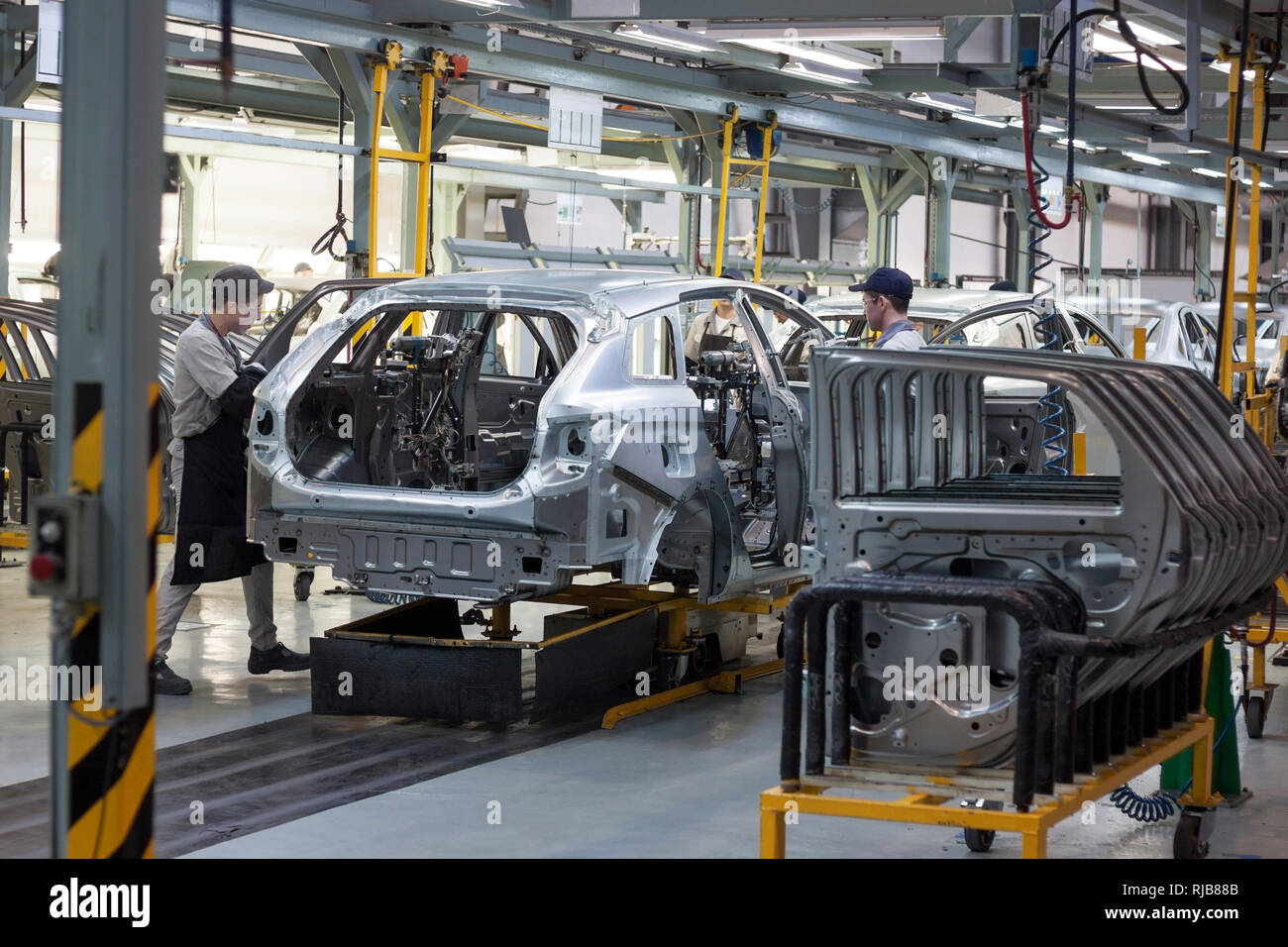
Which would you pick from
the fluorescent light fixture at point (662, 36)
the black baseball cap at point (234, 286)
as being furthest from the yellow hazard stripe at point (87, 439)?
the fluorescent light fixture at point (662, 36)

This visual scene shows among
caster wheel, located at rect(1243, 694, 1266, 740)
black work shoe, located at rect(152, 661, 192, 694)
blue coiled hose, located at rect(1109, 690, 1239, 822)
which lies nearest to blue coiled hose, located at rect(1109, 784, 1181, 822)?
blue coiled hose, located at rect(1109, 690, 1239, 822)

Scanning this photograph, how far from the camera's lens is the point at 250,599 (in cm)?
782

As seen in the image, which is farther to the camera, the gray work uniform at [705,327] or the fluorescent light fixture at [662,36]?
the gray work uniform at [705,327]

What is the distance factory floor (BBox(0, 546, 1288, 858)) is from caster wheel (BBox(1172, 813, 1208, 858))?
5.3 inches

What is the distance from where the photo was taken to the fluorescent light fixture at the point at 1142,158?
18.4 meters

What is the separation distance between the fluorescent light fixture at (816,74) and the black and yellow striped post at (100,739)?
32.7ft

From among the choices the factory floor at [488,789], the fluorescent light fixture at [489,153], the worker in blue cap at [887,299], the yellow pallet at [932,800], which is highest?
the fluorescent light fixture at [489,153]

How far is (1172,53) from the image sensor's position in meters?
12.0

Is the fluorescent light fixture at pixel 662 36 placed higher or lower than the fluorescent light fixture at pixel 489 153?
lower

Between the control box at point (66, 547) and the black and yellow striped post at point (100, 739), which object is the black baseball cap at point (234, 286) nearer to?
the black and yellow striped post at point (100, 739)

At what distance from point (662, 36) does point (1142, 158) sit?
32.3 ft

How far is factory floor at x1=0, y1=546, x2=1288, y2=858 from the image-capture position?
17.3 feet

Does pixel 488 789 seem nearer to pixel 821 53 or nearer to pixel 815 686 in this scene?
pixel 815 686
